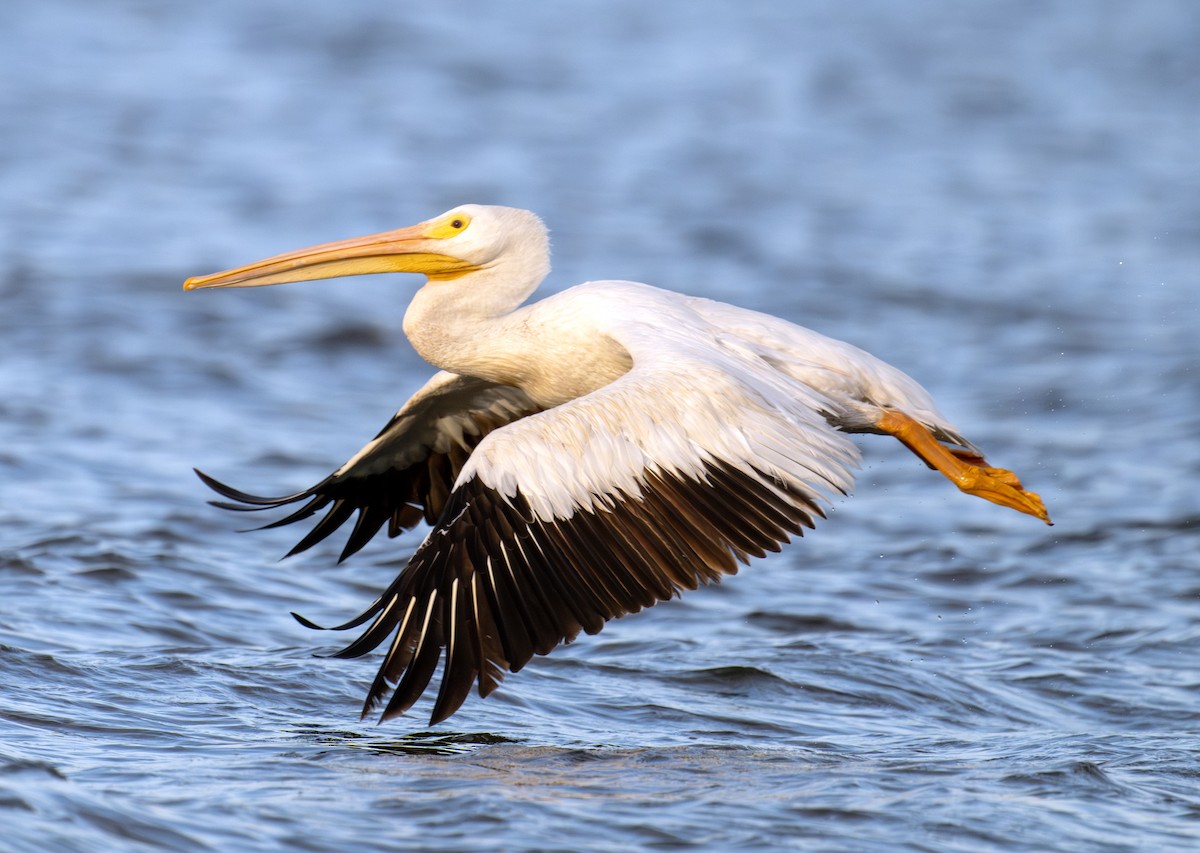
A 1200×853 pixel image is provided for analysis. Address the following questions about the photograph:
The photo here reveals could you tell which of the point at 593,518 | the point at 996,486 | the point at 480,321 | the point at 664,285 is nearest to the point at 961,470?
the point at 996,486

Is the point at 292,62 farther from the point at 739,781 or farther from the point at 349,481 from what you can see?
the point at 739,781

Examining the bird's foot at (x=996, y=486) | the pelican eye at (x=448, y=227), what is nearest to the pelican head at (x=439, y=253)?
the pelican eye at (x=448, y=227)

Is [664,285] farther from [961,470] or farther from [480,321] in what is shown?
[961,470]

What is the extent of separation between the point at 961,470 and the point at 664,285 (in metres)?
6.46

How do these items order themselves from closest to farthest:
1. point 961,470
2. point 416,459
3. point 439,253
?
point 961,470
point 439,253
point 416,459

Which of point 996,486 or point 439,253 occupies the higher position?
point 439,253

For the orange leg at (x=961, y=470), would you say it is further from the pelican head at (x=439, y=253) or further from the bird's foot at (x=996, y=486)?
the pelican head at (x=439, y=253)

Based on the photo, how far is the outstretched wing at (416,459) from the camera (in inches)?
246

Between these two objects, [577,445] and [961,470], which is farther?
[961,470]

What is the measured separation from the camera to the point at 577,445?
4.94 meters

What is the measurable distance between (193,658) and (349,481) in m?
0.87

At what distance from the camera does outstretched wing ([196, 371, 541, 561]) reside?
20.5ft

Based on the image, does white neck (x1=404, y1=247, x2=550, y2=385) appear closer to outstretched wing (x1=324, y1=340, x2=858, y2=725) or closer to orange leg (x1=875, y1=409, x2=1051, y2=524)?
outstretched wing (x1=324, y1=340, x2=858, y2=725)

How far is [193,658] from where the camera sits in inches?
230
